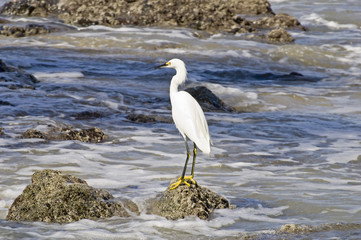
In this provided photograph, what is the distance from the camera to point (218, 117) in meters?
9.12

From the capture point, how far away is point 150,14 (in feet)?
58.6

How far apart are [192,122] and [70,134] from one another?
A: 2.89 metres

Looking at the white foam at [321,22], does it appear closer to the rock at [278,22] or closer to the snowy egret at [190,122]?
the rock at [278,22]

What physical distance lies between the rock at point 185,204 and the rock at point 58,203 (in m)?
0.37

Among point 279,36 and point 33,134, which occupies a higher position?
point 279,36

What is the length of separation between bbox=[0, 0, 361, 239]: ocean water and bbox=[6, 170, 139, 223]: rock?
85 millimetres

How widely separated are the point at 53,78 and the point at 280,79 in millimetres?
4463

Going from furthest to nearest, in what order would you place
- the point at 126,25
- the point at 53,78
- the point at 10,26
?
the point at 126,25 → the point at 10,26 → the point at 53,78

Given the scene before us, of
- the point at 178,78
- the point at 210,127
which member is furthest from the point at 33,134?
the point at 178,78

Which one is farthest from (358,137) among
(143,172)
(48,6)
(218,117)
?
(48,6)

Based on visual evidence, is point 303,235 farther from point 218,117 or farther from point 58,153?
point 218,117

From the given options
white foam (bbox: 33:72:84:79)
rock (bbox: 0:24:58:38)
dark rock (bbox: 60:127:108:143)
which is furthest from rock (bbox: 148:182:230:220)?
rock (bbox: 0:24:58:38)

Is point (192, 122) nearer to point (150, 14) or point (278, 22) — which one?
point (150, 14)

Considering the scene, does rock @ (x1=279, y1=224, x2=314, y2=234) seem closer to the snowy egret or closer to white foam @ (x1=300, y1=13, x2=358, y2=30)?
the snowy egret
